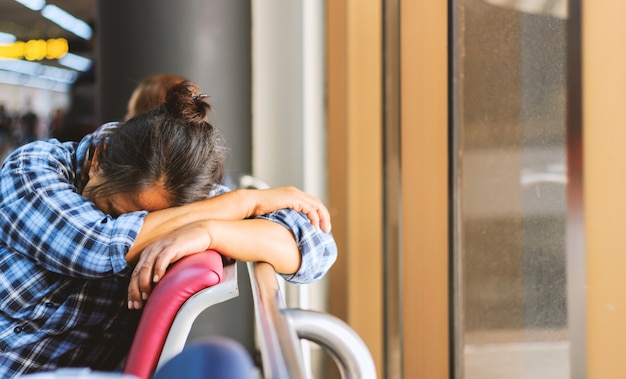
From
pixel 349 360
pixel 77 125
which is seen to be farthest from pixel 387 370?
pixel 77 125

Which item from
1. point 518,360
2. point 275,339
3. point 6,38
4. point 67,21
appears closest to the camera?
point 275,339

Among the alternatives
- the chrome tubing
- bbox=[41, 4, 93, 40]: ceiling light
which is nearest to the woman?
the chrome tubing

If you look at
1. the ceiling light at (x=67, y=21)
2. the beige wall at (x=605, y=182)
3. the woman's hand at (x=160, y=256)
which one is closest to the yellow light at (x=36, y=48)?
the ceiling light at (x=67, y=21)

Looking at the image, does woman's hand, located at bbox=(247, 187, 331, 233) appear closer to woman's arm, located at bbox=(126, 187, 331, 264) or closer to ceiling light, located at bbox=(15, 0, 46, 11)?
woman's arm, located at bbox=(126, 187, 331, 264)

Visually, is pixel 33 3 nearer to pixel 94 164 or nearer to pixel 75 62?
pixel 75 62

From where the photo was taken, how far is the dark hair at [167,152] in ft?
4.32

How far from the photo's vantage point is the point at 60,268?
129 cm

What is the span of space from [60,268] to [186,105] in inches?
17.2

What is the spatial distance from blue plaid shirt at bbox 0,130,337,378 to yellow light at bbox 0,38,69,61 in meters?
8.88

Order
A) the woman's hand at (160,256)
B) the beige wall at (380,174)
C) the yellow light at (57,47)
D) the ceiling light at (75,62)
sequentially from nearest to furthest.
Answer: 1. the woman's hand at (160,256)
2. the beige wall at (380,174)
3. the yellow light at (57,47)
4. the ceiling light at (75,62)

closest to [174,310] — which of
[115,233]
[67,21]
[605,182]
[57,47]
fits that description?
[115,233]

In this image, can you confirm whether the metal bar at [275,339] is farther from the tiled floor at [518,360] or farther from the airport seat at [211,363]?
the tiled floor at [518,360]

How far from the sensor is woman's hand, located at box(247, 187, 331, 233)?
1.49m

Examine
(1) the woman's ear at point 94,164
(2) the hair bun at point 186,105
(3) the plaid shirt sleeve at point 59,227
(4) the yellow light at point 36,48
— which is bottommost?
(3) the plaid shirt sleeve at point 59,227
